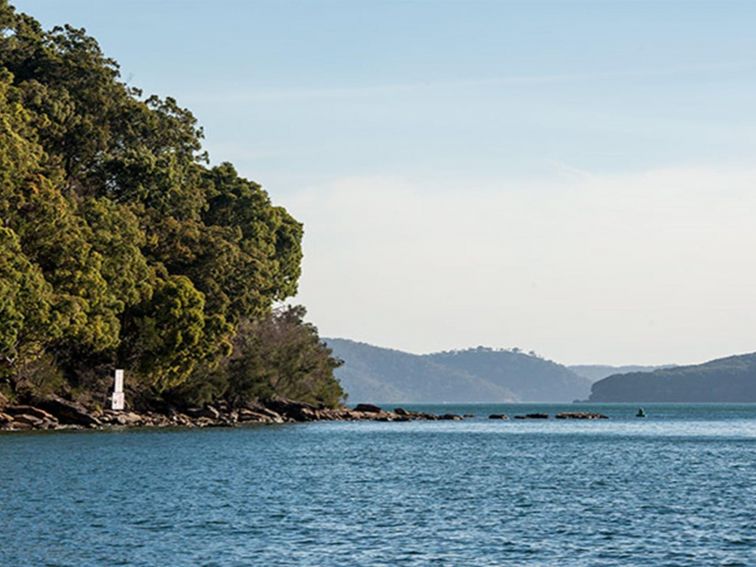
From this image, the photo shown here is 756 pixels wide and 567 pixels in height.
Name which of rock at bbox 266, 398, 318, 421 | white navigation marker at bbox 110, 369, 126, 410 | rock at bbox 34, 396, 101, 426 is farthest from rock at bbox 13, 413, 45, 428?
rock at bbox 266, 398, 318, 421

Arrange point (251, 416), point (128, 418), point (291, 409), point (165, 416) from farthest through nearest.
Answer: point (291, 409), point (251, 416), point (165, 416), point (128, 418)

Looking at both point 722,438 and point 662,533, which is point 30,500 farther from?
point 722,438

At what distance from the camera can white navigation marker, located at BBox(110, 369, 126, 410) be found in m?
113

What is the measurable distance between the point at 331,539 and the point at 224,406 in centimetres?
9420

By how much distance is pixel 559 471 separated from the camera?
75750mm

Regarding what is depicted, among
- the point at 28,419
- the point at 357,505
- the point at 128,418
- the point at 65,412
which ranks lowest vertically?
the point at 357,505

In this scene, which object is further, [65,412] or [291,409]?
[291,409]

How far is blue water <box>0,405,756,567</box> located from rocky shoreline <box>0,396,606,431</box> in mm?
6432

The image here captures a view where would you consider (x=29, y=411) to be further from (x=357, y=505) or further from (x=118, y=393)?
(x=357, y=505)

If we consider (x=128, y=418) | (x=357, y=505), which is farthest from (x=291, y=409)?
(x=357, y=505)

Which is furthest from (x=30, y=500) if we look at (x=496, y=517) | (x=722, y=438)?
(x=722, y=438)

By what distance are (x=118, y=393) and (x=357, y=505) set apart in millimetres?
64546

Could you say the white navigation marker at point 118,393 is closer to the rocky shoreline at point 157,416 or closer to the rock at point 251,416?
the rocky shoreline at point 157,416

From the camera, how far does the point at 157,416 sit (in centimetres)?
12069
